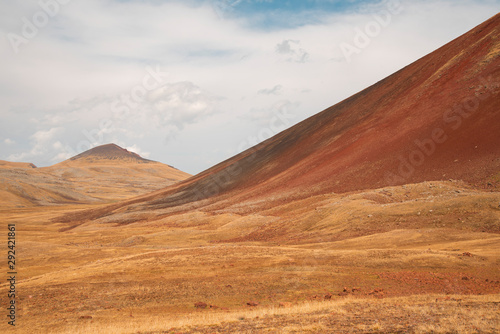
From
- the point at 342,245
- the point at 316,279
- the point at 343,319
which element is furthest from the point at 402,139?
the point at 343,319

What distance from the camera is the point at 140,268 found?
33.3m

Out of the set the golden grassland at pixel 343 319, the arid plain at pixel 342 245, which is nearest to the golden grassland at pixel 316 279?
the golden grassland at pixel 343 319

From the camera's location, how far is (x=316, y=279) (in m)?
26.7

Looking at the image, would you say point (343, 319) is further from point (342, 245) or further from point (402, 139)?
point (402, 139)

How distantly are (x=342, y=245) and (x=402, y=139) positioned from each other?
1593 inches

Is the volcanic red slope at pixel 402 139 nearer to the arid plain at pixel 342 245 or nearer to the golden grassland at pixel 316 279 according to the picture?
the arid plain at pixel 342 245

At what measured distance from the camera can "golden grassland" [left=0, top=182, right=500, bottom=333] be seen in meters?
17.5

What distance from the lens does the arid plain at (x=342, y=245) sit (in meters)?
19.5

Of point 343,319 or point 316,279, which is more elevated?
point 343,319

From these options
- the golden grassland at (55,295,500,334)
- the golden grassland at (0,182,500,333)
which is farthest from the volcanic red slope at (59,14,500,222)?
the golden grassland at (55,295,500,334)

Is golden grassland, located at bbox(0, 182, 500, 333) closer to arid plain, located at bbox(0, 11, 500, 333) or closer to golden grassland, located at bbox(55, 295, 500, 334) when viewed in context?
golden grassland, located at bbox(55, 295, 500, 334)

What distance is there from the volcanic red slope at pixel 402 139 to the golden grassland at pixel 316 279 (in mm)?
10911

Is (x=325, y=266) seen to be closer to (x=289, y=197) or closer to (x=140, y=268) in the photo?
(x=140, y=268)

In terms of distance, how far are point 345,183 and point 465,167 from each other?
20.2 metres
